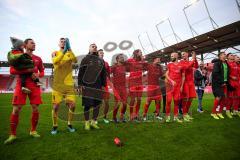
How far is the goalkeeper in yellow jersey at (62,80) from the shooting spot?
5.41m

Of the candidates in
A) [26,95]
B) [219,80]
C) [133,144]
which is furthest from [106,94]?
[219,80]

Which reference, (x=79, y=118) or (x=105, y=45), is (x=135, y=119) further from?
(x=105, y=45)

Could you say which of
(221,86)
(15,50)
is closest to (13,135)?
(15,50)

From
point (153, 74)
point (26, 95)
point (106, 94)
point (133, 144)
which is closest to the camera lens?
point (133, 144)

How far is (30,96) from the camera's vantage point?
16.4 feet

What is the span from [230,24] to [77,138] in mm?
23012

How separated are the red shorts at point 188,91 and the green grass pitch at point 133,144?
1.36 metres

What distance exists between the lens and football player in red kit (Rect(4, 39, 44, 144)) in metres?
4.74

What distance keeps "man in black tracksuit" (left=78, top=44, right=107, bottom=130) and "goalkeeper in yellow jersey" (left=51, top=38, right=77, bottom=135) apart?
463mm

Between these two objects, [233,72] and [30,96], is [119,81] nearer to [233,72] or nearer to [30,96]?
[30,96]

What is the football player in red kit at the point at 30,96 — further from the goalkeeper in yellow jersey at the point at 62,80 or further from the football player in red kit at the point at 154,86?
the football player in red kit at the point at 154,86

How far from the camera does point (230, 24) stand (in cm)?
2253

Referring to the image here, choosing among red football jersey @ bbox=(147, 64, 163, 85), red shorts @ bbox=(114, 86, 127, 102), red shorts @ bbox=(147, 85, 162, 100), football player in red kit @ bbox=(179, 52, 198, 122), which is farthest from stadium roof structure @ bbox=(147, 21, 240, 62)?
red shorts @ bbox=(114, 86, 127, 102)

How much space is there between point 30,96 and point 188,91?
4.95 m
